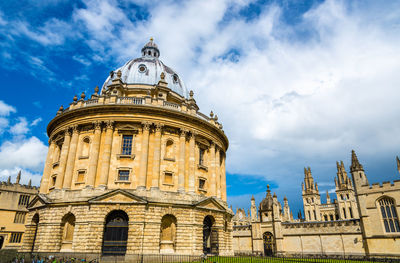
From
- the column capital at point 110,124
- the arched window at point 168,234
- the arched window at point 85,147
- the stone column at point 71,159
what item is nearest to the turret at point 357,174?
the arched window at point 168,234

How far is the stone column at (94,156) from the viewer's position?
26.3m

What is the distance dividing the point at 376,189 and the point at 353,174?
2.96m

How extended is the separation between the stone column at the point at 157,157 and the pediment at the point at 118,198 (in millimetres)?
2278

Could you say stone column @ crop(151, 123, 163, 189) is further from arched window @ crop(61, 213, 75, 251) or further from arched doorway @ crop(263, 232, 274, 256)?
arched doorway @ crop(263, 232, 274, 256)

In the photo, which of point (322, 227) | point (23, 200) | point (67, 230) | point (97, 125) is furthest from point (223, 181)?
point (23, 200)

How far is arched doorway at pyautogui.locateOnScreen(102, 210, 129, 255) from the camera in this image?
24.1 m

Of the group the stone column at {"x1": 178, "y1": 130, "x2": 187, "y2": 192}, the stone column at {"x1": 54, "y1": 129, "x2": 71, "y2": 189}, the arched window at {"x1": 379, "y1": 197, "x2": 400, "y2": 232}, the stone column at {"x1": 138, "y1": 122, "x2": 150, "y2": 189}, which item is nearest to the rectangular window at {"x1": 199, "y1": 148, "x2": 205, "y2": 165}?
the stone column at {"x1": 178, "y1": 130, "x2": 187, "y2": 192}

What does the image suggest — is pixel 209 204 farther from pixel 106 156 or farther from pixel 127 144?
pixel 106 156

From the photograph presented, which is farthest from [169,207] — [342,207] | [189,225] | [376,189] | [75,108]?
[342,207]

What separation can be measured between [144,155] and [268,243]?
22799 millimetres

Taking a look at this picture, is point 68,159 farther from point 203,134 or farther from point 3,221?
point 3,221

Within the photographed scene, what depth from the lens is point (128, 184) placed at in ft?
87.7

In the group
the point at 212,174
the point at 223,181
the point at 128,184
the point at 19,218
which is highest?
the point at 223,181

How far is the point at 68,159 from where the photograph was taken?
92.6 feet
